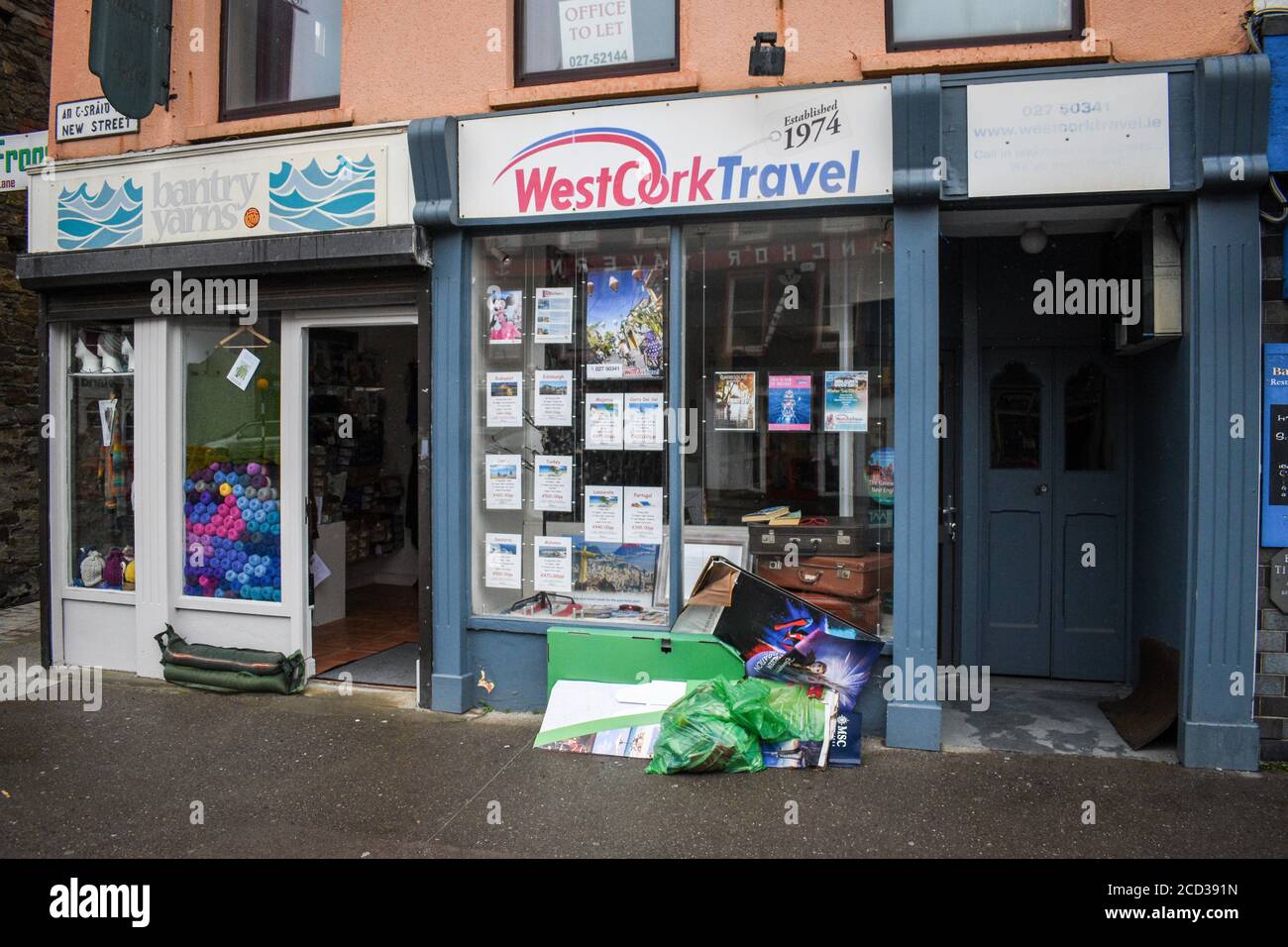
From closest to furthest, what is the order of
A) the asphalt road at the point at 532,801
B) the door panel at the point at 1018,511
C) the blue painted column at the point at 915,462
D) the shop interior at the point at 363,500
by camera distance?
the asphalt road at the point at 532,801 < the blue painted column at the point at 915,462 < the door panel at the point at 1018,511 < the shop interior at the point at 363,500

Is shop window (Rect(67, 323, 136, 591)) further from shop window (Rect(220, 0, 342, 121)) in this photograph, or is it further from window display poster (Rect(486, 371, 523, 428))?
window display poster (Rect(486, 371, 523, 428))

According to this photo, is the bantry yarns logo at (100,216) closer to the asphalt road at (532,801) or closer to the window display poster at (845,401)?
the asphalt road at (532,801)

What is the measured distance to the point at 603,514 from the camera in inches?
233

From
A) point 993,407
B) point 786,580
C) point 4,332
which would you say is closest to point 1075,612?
point 993,407

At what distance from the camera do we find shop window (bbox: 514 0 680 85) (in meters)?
5.74

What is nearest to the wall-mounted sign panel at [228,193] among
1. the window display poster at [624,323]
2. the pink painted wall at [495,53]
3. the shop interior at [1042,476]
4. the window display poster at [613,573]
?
the pink painted wall at [495,53]

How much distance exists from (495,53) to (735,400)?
283cm

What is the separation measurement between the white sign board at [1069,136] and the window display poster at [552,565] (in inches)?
135

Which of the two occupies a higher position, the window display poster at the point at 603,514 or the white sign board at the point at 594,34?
the white sign board at the point at 594,34

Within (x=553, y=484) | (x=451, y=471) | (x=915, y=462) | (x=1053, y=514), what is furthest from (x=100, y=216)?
(x=1053, y=514)

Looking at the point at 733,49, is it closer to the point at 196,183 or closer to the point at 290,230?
the point at 290,230

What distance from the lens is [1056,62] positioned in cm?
499

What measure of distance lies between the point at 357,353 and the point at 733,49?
529 cm

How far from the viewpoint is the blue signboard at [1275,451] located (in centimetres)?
478
